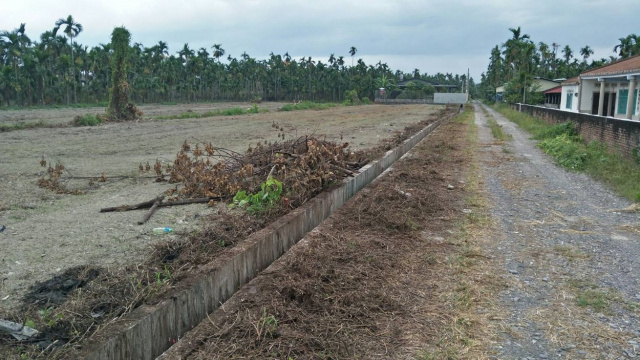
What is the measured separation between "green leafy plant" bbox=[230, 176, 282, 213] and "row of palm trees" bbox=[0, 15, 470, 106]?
45.1 m

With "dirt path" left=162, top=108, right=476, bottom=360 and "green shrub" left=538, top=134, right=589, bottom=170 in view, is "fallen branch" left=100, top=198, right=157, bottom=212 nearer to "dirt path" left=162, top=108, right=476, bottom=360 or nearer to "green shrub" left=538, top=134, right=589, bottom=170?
"dirt path" left=162, top=108, right=476, bottom=360

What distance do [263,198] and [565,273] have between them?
397 centimetres

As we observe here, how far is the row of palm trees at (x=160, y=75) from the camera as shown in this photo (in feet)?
209

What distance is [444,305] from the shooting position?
4531 mm

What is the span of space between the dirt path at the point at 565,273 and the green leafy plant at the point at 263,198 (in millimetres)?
3006

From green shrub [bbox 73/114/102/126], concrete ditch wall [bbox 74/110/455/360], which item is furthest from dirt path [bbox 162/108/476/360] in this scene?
green shrub [bbox 73/114/102/126]

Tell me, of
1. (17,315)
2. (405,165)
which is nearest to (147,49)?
(405,165)

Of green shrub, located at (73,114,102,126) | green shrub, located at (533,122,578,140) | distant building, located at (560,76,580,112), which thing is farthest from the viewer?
distant building, located at (560,76,580,112)

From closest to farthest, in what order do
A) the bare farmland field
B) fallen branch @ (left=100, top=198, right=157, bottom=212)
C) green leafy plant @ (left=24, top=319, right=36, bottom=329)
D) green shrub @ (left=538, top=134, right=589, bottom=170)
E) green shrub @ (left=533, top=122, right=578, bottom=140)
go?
green leafy plant @ (left=24, top=319, right=36, bottom=329)
the bare farmland field
fallen branch @ (left=100, top=198, right=157, bottom=212)
green shrub @ (left=538, top=134, right=589, bottom=170)
green shrub @ (left=533, top=122, right=578, bottom=140)

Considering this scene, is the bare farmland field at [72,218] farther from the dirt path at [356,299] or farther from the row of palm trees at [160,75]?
the row of palm trees at [160,75]

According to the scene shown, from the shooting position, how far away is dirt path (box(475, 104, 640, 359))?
3.89m

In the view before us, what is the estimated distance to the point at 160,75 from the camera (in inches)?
3342

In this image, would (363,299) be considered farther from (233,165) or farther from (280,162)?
(233,165)

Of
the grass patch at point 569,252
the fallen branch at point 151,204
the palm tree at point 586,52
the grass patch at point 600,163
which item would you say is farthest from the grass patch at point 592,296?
the palm tree at point 586,52
